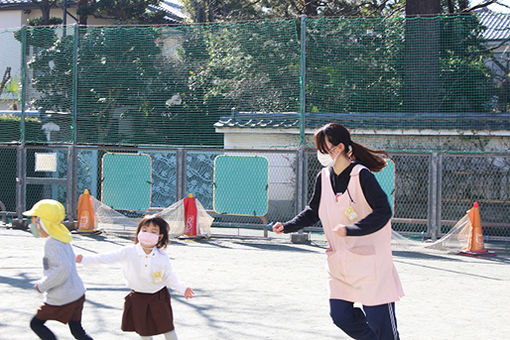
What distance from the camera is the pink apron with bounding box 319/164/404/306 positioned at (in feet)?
14.4

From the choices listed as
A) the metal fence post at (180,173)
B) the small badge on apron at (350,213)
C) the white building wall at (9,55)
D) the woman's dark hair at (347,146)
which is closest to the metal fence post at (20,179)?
the white building wall at (9,55)

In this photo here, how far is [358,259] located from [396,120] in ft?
37.0

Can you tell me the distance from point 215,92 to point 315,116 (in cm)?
227

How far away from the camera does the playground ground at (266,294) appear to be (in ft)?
20.4

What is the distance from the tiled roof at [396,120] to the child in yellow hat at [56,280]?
1020cm

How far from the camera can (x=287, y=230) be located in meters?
4.98

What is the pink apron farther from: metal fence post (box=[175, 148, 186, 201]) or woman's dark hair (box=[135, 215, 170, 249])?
metal fence post (box=[175, 148, 186, 201])

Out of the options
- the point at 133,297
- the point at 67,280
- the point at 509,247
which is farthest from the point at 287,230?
the point at 509,247

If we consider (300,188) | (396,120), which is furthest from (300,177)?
(396,120)

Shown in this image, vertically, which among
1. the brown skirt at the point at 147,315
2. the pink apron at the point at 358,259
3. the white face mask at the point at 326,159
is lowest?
the brown skirt at the point at 147,315

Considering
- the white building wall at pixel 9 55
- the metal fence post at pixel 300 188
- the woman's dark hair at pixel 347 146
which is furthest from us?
the white building wall at pixel 9 55

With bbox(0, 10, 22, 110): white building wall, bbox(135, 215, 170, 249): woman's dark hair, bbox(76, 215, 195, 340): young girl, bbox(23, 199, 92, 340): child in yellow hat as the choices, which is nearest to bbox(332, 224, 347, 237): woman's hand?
bbox(76, 215, 195, 340): young girl

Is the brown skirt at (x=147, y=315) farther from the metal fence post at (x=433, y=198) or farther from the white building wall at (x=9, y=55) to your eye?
the white building wall at (x=9, y=55)

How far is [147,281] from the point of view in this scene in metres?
4.90
